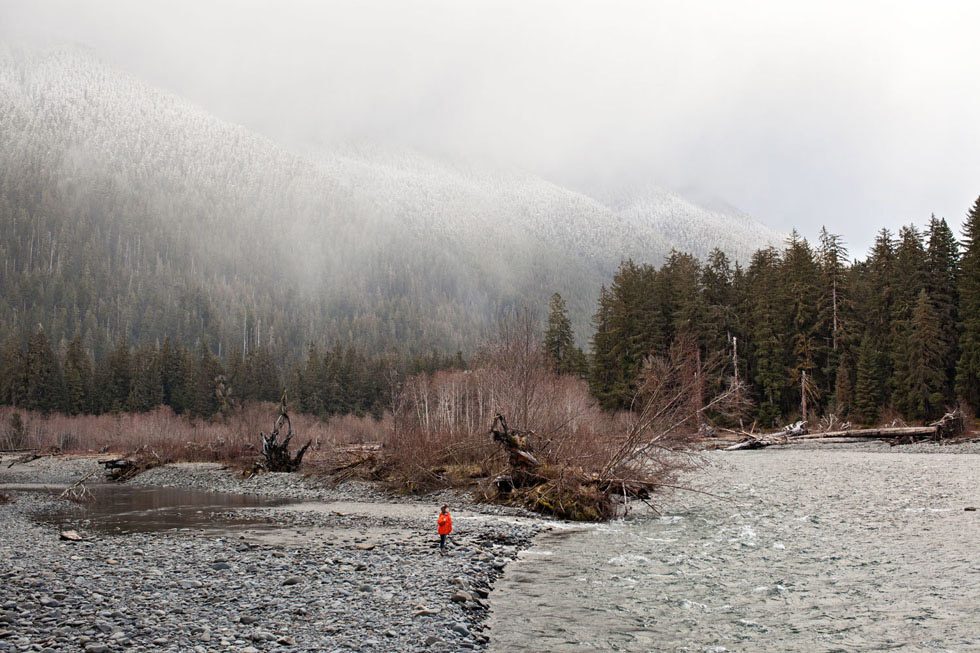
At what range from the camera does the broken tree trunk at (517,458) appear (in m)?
23.2

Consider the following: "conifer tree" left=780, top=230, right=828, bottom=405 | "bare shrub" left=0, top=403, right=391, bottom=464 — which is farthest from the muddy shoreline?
"bare shrub" left=0, top=403, right=391, bottom=464

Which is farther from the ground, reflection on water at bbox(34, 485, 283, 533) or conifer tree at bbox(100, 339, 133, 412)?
conifer tree at bbox(100, 339, 133, 412)

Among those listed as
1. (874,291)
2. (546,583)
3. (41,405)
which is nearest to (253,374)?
(41,405)

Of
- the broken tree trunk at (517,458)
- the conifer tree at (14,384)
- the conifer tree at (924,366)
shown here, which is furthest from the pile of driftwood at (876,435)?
the conifer tree at (14,384)

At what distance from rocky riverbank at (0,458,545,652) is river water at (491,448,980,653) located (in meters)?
1.08

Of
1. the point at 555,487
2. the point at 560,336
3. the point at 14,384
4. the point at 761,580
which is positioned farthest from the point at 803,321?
the point at 14,384

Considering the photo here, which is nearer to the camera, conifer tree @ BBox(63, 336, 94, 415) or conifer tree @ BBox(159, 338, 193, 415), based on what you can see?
conifer tree @ BBox(63, 336, 94, 415)

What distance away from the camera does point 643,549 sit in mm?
15609

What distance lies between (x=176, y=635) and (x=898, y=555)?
42.2ft

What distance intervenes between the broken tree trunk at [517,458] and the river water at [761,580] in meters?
4.12

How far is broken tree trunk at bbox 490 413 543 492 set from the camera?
76.2 feet

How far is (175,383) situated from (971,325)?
10860 cm

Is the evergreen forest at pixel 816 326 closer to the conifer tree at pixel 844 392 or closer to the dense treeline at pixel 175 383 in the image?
the conifer tree at pixel 844 392

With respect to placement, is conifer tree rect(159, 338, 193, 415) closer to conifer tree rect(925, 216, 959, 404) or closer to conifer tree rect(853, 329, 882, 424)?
conifer tree rect(853, 329, 882, 424)
